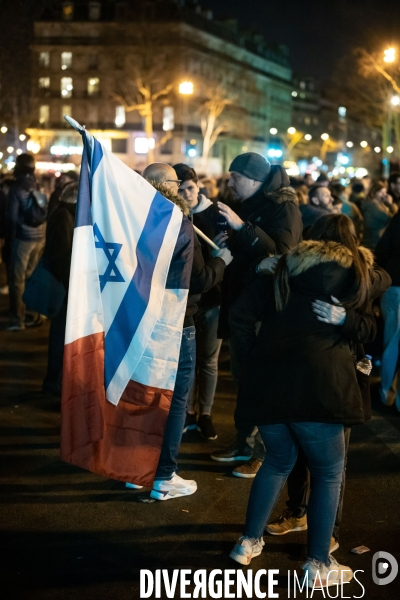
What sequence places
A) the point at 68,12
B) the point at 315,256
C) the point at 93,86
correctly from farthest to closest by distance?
1. the point at 93,86
2. the point at 68,12
3. the point at 315,256

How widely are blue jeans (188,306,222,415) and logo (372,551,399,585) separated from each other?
2715 mm

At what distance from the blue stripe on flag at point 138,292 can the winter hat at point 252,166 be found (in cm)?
98

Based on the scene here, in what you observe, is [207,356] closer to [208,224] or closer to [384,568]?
[208,224]

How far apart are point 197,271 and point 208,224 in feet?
5.26

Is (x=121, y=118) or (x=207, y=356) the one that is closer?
(x=207, y=356)

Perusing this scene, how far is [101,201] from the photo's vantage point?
16.6 ft

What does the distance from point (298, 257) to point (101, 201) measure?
4.06 ft

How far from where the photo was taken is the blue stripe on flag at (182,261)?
5352 mm

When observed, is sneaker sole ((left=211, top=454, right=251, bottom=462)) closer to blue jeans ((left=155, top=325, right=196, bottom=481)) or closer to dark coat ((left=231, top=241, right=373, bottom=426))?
blue jeans ((left=155, top=325, right=196, bottom=481))

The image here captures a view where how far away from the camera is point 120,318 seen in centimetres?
515

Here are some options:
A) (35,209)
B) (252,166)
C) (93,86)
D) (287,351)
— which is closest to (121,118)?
(93,86)

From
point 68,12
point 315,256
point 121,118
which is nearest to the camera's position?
point 315,256

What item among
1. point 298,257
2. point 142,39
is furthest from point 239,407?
point 142,39

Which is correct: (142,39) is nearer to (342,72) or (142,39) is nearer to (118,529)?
(342,72)
